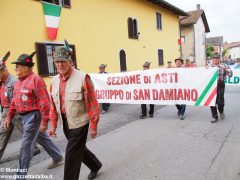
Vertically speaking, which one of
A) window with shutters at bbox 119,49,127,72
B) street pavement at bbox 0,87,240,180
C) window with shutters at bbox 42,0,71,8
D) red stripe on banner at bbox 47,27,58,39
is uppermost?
window with shutters at bbox 42,0,71,8

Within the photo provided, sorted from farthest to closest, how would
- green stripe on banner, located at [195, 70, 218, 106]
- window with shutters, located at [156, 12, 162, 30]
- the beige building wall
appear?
window with shutters, located at [156, 12, 162, 30]
the beige building wall
green stripe on banner, located at [195, 70, 218, 106]

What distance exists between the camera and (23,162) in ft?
12.5

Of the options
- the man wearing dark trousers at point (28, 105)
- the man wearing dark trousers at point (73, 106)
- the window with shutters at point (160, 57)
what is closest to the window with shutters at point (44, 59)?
the man wearing dark trousers at point (28, 105)

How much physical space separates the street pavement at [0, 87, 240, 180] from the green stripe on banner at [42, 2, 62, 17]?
17.4ft

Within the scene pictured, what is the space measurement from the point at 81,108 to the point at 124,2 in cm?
1410

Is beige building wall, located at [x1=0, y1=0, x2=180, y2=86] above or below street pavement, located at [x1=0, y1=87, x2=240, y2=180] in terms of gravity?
above

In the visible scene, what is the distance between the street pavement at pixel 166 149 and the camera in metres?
4.03

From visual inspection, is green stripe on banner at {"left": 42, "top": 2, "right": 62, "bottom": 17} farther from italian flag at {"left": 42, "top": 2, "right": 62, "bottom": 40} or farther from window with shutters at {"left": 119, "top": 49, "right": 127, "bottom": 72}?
window with shutters at {"left": 119, "top": 49, "right": 127, "bottom": 72}

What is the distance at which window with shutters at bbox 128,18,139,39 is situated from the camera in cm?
1692

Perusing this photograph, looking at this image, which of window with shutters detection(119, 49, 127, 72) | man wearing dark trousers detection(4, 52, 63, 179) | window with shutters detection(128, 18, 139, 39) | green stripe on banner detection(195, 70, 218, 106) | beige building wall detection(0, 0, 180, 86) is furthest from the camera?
window with shutters detection(128, 18, 139, 39)

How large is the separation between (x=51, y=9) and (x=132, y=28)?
299 inches

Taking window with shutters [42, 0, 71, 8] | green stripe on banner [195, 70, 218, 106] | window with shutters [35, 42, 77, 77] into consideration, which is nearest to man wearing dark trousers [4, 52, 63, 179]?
green stripe on banner [195, 70, 218, 106]

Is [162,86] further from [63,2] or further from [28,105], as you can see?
[63,2]

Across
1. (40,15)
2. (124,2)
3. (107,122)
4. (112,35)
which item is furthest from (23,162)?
(124,2)
